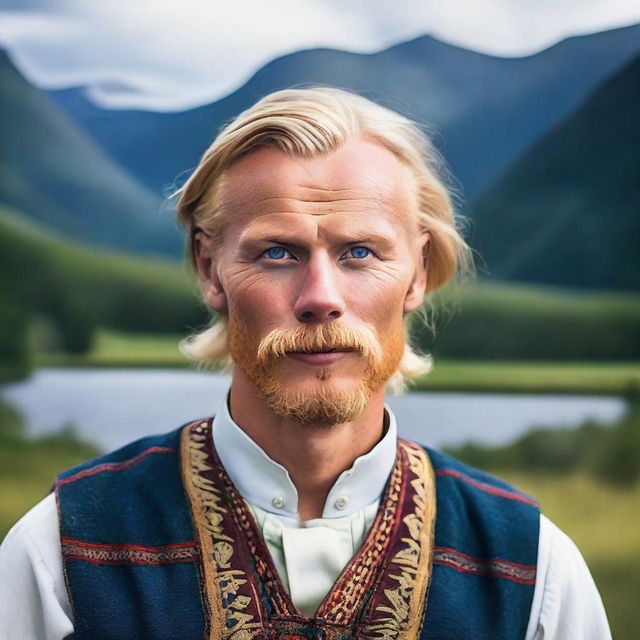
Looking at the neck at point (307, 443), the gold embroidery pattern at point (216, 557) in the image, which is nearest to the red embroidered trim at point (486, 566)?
the neck at point (307, 443)

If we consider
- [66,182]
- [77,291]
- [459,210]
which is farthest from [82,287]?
[459,210]

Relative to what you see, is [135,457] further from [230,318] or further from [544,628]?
[544,628]

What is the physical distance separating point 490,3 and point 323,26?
0.62 meters

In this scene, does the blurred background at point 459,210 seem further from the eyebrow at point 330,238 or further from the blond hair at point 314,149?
the eyebrow at point 330,238

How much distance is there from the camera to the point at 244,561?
1.71 m

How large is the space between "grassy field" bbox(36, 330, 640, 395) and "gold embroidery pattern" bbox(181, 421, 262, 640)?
1.76m

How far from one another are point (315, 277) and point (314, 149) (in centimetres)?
24

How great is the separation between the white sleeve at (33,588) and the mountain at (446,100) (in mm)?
2035

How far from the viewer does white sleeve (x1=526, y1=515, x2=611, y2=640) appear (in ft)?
5.83

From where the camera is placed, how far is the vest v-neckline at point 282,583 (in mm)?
1670

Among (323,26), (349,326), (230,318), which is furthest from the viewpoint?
(323,26)

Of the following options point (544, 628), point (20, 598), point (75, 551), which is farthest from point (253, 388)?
point (544, 628)

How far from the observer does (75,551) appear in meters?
1.70

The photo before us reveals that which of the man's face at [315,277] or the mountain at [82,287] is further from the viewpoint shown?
the mountain at [82,287]
